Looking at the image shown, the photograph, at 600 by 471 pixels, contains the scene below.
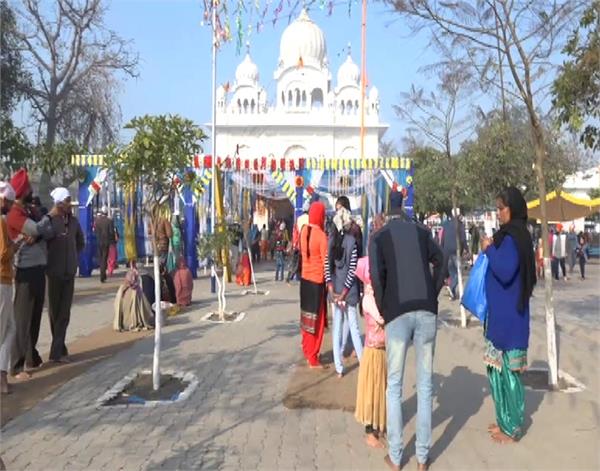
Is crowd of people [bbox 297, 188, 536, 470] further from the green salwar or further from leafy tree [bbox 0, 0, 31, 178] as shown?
leafy tree [bbox 0, 0, 31, 178]

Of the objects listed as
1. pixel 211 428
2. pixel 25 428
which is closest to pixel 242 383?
pixel 211 428

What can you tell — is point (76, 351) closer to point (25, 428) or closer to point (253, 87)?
point (25, 428)

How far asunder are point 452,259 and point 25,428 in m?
9.88

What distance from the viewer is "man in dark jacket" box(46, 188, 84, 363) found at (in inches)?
315

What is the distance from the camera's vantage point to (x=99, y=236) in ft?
63.3

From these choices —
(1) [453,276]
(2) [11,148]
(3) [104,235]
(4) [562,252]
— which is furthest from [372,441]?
(4) [562,252]

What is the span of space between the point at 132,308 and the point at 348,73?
5336 centimetres

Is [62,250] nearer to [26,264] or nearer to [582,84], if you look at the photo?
[26,264]

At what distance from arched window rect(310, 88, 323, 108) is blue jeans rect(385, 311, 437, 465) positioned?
185 feet

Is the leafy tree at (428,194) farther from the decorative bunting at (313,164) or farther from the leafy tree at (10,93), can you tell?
the leafy tree at (10,93)

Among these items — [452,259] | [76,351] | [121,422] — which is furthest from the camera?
[452,259]

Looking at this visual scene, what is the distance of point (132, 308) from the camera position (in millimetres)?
10594

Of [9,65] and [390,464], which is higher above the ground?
[9,65]

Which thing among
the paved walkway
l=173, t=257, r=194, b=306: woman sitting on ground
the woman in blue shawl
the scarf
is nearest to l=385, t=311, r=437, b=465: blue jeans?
the paved walkway
